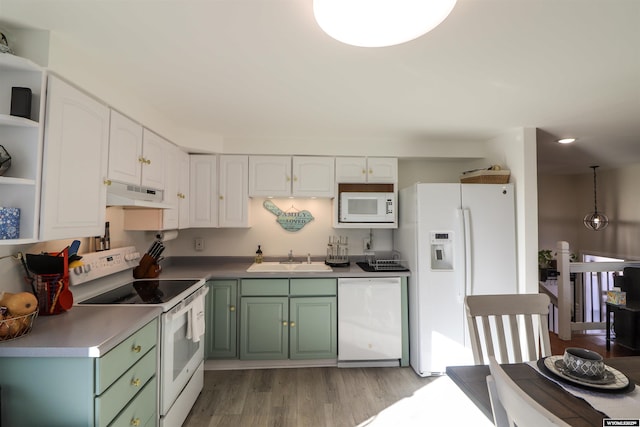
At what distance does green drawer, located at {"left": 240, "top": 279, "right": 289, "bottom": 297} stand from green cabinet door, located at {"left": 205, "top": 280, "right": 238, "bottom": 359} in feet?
0.28

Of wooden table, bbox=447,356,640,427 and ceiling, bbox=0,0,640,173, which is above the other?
ceiling, bbox=0,0,640,173

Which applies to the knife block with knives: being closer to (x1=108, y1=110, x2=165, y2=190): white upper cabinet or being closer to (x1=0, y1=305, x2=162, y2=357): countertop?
(x1=108, y1=110, x2=165, y2=190): white upper cabinet

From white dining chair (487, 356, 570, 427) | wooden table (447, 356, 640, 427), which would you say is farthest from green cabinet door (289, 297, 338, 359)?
white dining chair (487, 356, 570, 427)

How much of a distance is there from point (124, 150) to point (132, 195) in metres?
0.32

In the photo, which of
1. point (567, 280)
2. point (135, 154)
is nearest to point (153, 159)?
point (135, 154)

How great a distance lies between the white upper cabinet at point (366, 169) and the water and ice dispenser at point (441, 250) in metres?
0.79

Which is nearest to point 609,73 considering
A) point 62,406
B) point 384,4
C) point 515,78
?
point 515,78

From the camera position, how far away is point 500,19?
51.2 inches

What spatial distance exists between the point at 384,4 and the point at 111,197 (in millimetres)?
1859

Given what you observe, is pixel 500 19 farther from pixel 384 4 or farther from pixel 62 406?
pixel 62 406

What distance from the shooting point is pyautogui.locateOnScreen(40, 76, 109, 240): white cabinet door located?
4.66 feet

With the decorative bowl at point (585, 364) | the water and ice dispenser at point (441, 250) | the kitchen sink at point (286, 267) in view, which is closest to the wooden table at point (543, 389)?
the decorative bowl at point (585, 364)

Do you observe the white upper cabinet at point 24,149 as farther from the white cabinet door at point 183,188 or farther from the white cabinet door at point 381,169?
the white cabinet door at point 381,169

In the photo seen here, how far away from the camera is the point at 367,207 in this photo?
3.12 meters
